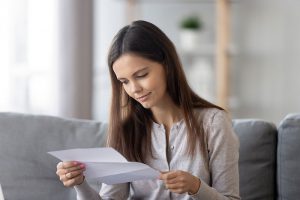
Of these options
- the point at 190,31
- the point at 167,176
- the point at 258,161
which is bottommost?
the point at 258,161

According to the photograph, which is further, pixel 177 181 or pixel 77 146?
pixel 77 146

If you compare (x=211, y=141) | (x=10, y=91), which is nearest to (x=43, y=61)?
(x=10, y=91)

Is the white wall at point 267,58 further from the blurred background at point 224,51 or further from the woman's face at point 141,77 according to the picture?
the woman's face at point 141,77

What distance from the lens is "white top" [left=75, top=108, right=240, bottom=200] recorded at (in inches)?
58.9

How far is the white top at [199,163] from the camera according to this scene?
4.91ft

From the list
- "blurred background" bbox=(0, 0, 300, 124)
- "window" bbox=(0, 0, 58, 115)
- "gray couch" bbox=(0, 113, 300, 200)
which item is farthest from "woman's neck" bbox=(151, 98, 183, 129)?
"blurred background" bbox=(0, 0, 300, 124)

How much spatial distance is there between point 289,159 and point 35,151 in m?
0.82

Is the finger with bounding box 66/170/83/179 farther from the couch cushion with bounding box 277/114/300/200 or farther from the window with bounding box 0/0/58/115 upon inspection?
the window with bounding box 0/0/58/115

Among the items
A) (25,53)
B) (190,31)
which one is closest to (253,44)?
(190,31)

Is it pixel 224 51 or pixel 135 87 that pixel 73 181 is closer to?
pixel 135 87

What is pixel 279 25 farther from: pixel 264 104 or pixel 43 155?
pixel 43 155

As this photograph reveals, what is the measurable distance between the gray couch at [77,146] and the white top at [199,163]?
0.81 feet

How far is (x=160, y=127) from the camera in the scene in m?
1.62

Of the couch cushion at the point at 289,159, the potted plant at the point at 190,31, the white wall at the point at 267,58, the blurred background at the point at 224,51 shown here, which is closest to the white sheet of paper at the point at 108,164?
the couch cushion at the point at 289,159
